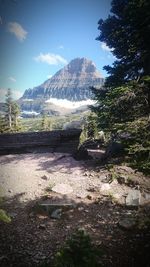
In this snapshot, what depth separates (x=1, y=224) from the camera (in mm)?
7918

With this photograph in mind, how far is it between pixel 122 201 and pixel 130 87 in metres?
5.24

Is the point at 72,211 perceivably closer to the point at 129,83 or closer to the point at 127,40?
the point at 129,83

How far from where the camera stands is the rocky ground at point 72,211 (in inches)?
259

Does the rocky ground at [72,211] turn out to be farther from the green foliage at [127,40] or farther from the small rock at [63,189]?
the green foliage at [127,40]

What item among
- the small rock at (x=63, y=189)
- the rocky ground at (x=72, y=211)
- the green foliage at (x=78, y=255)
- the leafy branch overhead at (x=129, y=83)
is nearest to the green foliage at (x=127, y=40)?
the leafy branch overhead at (x=129, y=83)

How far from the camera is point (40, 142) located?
19.1m

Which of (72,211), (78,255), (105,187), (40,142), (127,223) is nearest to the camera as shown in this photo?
(78,255)

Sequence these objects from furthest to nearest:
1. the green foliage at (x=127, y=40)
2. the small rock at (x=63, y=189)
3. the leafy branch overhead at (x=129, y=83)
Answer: the green foliage at (x=127, y=40) → the small rock at (x=63, y=189) → the leafy branch overhead at (x=129, y=83)

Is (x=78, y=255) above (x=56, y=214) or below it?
above

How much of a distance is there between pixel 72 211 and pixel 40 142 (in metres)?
10.6

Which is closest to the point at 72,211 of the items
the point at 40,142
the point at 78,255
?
the point at 78,255

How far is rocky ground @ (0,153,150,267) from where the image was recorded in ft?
21.6

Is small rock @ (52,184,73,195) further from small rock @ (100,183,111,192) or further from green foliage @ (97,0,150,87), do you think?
green foliage @ (97,0,150,87)

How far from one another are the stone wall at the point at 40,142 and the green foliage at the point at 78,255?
1425cm
